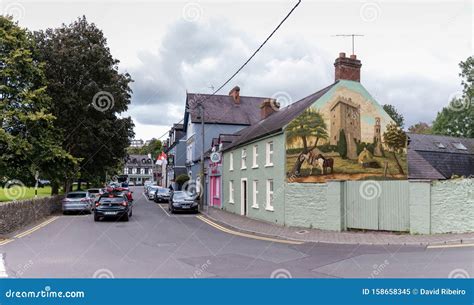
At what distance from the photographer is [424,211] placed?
51.3ft

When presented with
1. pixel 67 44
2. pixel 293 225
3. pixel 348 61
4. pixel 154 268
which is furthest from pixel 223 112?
pixel 154 268

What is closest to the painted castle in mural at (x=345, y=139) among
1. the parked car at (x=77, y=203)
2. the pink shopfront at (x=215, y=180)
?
the pink shopfront at (x=215, y=180)

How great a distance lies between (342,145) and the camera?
22.3 m

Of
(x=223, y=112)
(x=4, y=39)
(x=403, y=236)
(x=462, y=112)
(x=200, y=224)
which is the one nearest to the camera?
(x=403, y=236)

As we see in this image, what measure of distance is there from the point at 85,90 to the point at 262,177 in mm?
15860

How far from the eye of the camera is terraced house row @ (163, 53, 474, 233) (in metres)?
16.1

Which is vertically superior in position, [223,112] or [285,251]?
[223,112]

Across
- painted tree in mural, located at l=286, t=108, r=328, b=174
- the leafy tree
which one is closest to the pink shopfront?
painted tree in mural, located at l=286, t=108, r=328, b=174

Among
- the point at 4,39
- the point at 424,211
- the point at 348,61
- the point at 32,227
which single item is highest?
the point at 4,39

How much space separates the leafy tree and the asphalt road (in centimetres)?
839

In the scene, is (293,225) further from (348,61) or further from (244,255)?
(348,61)

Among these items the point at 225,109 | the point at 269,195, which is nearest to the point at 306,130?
the point at 269,195

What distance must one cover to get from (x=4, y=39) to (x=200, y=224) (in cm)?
1633

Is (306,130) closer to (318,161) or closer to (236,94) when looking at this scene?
(318,161)
